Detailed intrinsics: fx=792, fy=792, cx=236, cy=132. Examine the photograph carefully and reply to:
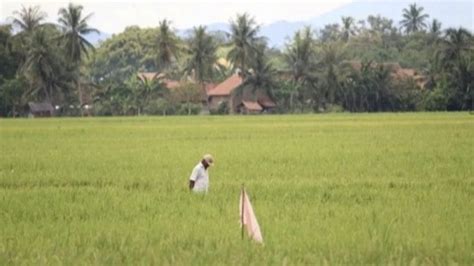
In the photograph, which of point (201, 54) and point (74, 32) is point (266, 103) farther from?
point (74, 32)

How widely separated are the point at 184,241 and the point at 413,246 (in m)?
2.07

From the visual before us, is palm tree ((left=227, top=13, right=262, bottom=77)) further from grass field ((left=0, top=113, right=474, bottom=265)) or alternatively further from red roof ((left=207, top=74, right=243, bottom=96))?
grass field ((left=0, top=113, right=474, bottom=265))

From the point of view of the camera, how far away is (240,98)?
58.5m

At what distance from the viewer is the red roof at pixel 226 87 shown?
58500 mm

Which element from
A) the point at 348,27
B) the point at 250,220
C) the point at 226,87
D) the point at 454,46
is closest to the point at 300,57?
the point at 226,87

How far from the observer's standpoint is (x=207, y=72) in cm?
5750

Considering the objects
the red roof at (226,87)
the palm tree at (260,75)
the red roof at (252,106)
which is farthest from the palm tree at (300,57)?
the red roof at (226,87)

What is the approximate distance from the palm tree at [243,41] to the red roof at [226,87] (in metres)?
1.76

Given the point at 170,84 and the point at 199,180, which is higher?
the point at 170,84

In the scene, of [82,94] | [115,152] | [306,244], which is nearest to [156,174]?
[115,152]

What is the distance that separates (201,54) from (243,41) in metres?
3.13

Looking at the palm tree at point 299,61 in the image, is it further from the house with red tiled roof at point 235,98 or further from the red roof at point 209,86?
the red roof at point 209,86

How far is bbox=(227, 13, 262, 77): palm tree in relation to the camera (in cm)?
5641

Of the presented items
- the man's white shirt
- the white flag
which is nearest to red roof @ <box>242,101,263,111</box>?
the man's white shirt
